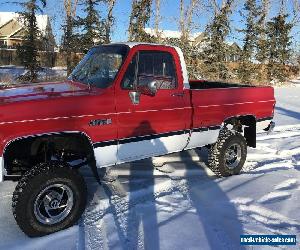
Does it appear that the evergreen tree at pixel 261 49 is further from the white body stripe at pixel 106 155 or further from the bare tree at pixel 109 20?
the white body stripe at pixel 106 155

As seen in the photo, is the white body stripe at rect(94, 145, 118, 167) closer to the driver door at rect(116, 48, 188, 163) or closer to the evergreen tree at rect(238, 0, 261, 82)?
the driver door at rect(116, 48, 188, 163)

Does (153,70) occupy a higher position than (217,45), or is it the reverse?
(217,45)

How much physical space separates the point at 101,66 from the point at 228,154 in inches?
107

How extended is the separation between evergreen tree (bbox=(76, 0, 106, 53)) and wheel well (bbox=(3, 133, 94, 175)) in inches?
680

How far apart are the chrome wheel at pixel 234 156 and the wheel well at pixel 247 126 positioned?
1.48 feet

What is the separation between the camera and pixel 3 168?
3918 mm

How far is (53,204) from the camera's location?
4.24 metres

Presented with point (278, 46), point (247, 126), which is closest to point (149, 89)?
point (247, 126)

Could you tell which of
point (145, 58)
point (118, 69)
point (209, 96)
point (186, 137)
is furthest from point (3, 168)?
point (209, 96)

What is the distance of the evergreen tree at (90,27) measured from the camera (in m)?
21.4

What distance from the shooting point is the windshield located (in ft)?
15.9

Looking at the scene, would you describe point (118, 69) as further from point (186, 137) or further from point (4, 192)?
point (4, 192)

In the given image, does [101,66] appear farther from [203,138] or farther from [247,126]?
[247,126]

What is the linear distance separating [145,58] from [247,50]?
24.4 metres
